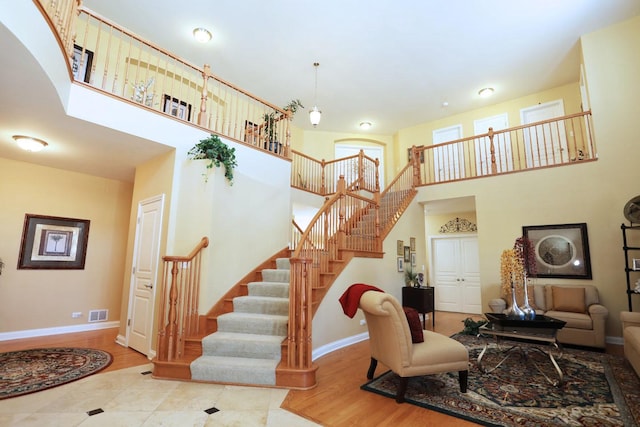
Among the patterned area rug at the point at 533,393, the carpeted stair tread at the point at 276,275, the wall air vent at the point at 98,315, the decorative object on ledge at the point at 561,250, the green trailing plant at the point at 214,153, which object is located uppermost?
the green trailing plant at the point at 214,153

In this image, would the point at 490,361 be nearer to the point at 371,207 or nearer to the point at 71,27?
the point at 371,207

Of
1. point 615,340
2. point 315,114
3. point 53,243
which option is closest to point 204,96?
point 315,114

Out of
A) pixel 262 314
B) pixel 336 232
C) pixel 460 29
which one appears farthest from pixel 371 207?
pixel 460 29

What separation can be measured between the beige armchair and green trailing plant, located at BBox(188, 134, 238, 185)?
9.01ft

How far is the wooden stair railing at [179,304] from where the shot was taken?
3420mm

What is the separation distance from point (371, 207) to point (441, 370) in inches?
137

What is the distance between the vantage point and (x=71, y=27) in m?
3.14

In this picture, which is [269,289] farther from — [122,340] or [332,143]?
[332,143]

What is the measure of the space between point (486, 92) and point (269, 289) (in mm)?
6818

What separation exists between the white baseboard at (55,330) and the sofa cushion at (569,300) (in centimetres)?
788

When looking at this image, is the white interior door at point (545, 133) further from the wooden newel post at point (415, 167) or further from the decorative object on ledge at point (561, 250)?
the wooden newel post at point (415, 167)

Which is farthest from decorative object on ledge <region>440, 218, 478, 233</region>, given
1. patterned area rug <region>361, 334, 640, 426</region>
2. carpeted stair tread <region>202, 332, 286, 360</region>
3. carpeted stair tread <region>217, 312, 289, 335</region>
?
carpeted stair tread <region>202, 332, 286, 360</region>

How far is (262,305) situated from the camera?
416 centimetres

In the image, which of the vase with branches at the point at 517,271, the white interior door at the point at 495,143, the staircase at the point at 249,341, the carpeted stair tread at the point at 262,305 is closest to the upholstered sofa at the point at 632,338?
the vase with branches at the point at 517,271
